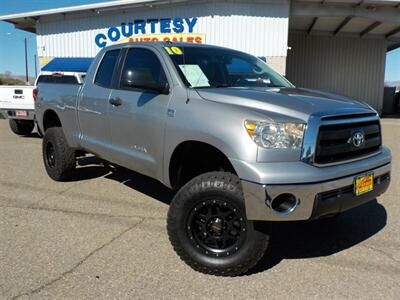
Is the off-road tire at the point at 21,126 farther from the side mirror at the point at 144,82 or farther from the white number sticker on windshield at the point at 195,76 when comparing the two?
the white number sticker on windshield at the point at 195,76

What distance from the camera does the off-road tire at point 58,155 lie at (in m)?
6.17

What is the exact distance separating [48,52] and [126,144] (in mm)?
17780

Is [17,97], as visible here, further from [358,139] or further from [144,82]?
[358,139]

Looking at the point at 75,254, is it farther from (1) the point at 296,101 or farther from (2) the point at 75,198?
(1) the point at 296,101

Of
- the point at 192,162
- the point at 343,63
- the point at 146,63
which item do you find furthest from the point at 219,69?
the point at 343,63

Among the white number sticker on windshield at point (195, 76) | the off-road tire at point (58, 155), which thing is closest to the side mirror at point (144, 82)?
the white number sticker on windshield at point (195, 76)

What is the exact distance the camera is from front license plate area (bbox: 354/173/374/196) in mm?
3469

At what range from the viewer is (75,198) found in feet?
18.7

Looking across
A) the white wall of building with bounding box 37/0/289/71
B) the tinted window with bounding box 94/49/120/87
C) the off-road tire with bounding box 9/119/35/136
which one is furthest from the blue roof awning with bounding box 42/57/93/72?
the tinted window with bounding box 94/49/120/87

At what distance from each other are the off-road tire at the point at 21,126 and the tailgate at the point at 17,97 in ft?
2.12

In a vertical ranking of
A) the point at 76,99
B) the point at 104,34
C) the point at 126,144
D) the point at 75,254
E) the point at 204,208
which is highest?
the point at 104,34

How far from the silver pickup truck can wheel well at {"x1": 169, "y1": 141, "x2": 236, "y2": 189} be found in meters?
0.01

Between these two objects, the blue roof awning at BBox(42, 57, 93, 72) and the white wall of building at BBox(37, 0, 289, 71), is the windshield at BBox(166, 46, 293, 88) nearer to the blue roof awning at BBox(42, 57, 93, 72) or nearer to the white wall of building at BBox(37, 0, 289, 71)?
the blue roof awning at BBox(42, 57, 93, 72)

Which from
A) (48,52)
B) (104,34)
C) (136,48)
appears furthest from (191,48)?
(48,52)
